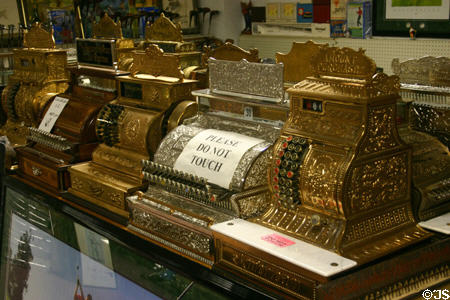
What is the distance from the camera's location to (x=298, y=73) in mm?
2873

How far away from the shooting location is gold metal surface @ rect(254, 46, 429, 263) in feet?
5.94

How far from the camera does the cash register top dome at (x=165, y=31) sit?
11.2 feet

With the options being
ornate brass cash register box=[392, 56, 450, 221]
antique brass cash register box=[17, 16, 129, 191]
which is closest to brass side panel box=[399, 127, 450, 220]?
ornate brass cash register box=[392, 56, 450, 221]

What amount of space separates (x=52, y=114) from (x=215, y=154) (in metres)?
1.54

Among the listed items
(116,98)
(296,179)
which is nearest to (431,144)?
(296,179)

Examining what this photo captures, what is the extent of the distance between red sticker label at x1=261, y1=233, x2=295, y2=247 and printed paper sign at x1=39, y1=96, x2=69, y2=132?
73.9 inches

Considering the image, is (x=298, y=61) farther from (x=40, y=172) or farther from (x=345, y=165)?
(x=40, y=172)

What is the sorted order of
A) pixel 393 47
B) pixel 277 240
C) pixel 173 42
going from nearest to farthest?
pixel 277 240, pixel 173 42, pixel 393 47

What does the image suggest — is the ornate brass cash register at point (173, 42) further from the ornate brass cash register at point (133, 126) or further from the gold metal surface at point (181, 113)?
the gold metal surface at point (181, 113)

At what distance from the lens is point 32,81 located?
390cm

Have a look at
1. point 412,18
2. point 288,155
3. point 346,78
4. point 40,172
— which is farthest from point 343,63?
point 412,18

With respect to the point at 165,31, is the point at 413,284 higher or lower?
lower

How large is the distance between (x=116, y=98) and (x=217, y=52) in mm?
724

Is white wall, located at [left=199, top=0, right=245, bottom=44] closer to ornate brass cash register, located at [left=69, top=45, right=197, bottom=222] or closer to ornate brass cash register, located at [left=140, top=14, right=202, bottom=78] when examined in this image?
ornate brass cash register, located at [left=140, top=14, right=202, bottom=78]
